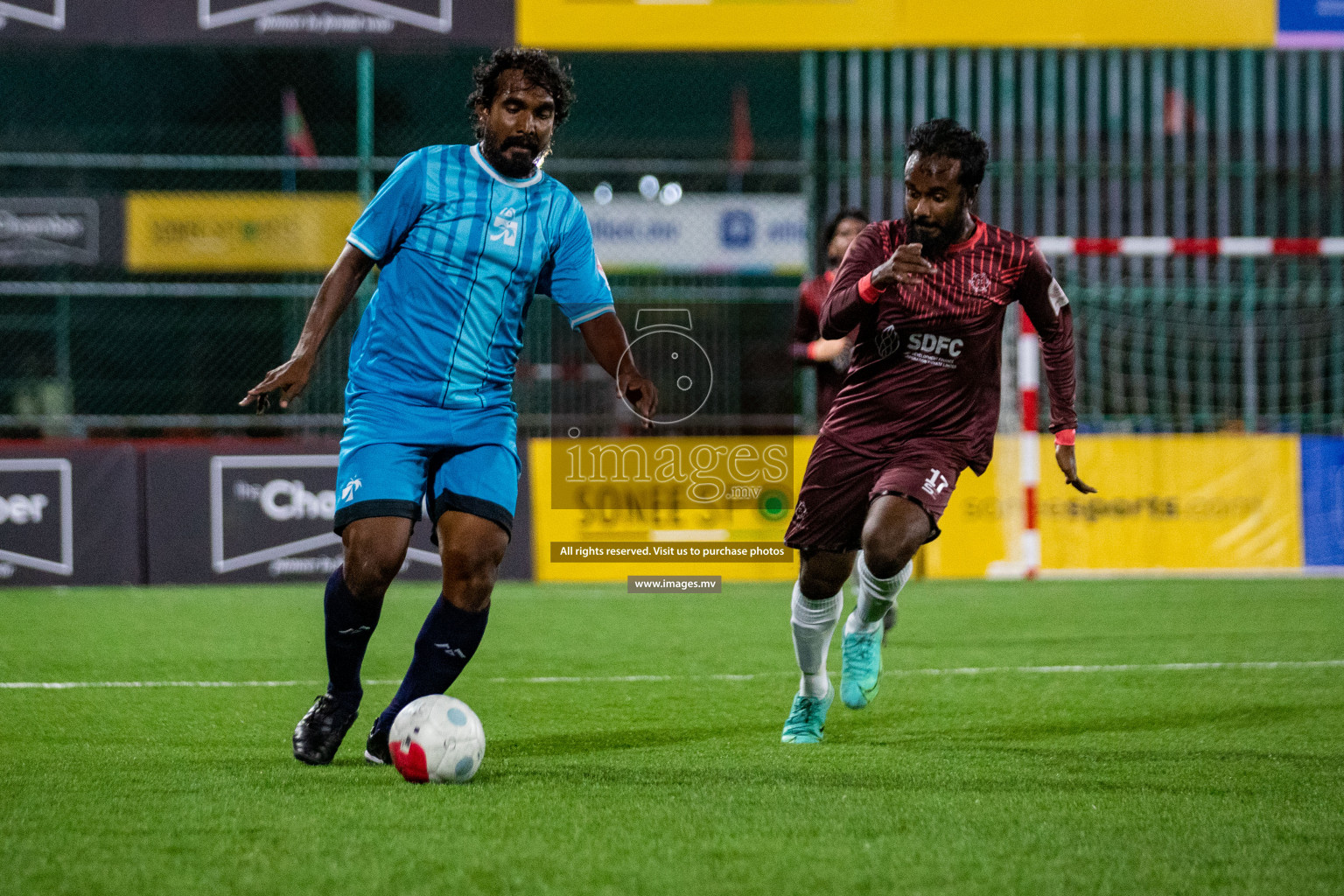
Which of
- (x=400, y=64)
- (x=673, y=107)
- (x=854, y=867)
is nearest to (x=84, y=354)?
(x=400, y=64)

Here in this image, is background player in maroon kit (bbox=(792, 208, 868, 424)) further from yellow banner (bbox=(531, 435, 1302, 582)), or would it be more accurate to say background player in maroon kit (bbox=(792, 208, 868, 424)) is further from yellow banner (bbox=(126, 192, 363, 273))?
yellow banner (bbox=(126, 192, 363, 273))

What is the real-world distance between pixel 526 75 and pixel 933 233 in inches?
55.0

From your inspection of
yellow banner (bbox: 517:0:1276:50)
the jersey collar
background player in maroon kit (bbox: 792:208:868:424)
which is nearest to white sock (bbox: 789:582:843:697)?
the jersey collar

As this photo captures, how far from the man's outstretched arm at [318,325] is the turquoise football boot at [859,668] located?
2.05 m

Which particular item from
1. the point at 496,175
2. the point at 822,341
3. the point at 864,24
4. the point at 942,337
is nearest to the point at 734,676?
the point at 822,341

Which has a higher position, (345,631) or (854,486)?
(854,486)

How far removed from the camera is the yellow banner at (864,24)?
40.4 ft

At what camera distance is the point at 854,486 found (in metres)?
5.22

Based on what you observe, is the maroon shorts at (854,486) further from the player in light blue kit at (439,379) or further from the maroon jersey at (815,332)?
the maroon jersey at (815,332)

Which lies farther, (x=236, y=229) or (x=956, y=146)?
(x=236, y=229)

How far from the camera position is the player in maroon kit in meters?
5.00

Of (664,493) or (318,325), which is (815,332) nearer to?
(664,493)

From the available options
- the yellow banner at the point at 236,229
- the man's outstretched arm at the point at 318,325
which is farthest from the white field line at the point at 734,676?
the yellow banner at the point at 236,229

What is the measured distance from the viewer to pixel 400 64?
20781 millimetres
